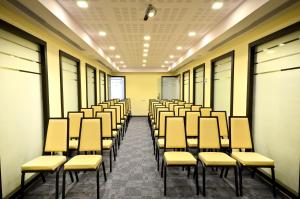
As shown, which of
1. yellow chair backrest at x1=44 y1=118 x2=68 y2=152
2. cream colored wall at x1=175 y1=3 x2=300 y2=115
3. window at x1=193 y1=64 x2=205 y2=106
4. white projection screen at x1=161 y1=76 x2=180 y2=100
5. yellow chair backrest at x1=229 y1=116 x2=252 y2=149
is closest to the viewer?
cream colored wall at x1=175 y1=3 x2=300 y2=115

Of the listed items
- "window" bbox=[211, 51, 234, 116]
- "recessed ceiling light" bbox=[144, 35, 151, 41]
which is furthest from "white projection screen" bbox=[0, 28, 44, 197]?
"window" bbox=[211, 51, 234, 116]

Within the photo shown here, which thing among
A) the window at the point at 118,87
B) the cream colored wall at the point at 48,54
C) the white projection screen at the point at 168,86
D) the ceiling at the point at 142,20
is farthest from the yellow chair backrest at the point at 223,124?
the window at the point at 118,87

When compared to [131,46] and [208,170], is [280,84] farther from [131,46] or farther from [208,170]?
[131,46]

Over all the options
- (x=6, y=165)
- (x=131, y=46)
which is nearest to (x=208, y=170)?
(x=6, y=165)

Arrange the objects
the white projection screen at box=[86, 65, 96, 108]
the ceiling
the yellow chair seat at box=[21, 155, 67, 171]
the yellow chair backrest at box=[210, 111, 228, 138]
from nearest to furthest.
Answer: the yellow chair seat at box=[21, 155, 67, 171], the ceiling, the yellow chair backrest at box=[210, 111, 228, 138], the white projection screen at box=[86, 65, 96, 108]

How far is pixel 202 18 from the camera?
3641 mm

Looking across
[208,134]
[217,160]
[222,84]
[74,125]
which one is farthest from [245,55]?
[74,125]

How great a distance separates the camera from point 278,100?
3148mm

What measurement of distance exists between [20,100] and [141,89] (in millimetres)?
9415

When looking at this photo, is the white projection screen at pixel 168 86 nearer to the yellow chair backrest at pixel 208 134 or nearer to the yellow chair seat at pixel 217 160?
the yellow chair backrest at pixel 208 134

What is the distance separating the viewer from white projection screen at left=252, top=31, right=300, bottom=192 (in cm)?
278

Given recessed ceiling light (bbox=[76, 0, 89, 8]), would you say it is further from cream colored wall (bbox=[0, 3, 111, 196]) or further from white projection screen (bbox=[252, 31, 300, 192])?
white projection screen (bbox=[252, 31, 300, 192])

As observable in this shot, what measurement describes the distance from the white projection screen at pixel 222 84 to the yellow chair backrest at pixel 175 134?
7.14 ft

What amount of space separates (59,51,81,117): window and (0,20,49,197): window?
31.8 inches
